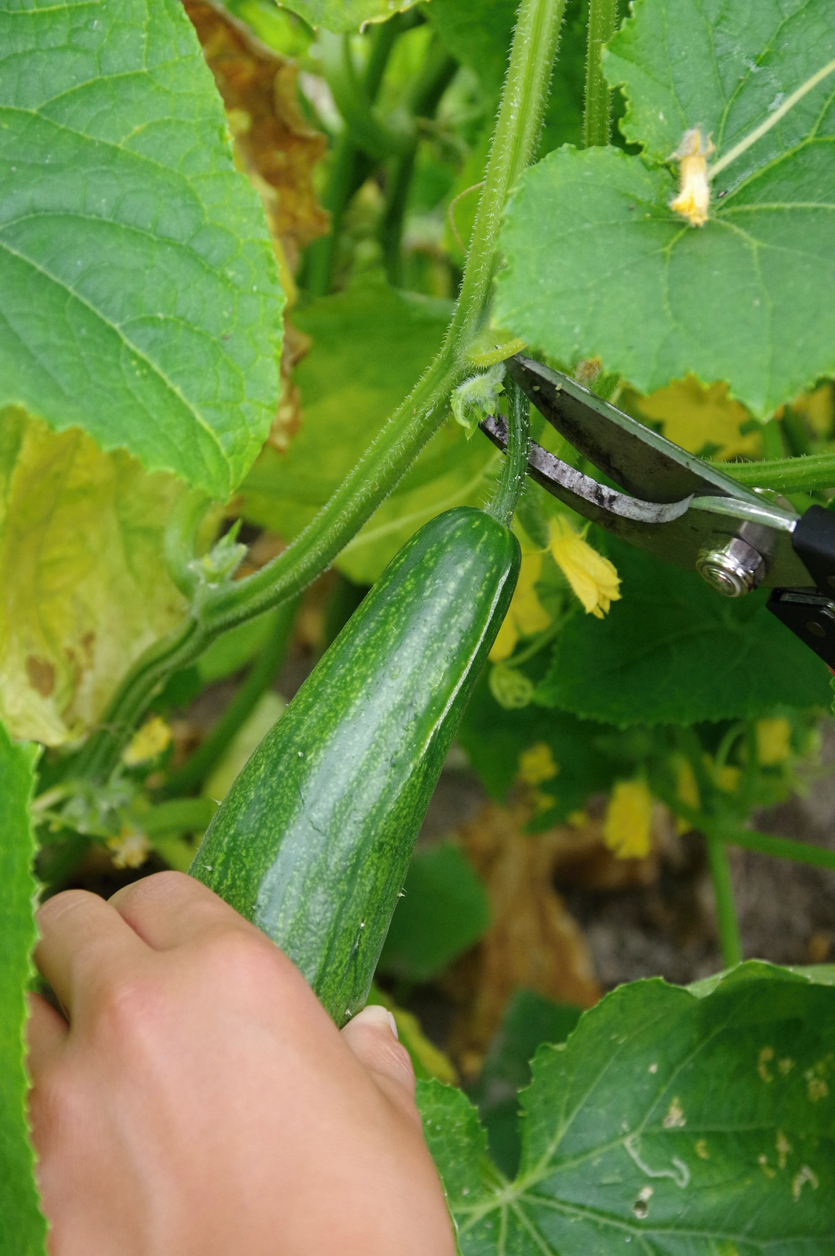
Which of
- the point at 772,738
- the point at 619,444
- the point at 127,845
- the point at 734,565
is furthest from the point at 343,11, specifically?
the point at 772,738

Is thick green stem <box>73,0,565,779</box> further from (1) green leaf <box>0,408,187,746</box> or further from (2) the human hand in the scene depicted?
(2) the human hand

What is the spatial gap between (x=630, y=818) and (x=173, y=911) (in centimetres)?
95

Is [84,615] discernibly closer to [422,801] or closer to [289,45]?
[422,801]

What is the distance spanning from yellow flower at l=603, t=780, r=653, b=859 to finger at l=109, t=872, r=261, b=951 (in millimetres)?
884

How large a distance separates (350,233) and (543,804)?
994 millimetres

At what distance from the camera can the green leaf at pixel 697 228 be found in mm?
726

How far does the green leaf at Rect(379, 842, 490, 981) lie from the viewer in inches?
77.3

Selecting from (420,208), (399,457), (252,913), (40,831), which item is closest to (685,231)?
(399,457)

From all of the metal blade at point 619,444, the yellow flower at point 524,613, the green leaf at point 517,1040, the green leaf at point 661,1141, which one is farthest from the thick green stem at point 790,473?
the green leaf at point 517,1040

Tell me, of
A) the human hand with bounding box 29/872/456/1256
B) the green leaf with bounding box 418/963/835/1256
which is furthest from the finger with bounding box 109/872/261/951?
the green leaf with bounding box 418/963/835/1256

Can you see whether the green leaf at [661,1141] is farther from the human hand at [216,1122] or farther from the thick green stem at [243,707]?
the thick green stem at [243,707]

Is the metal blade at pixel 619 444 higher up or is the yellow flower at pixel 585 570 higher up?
the metal blade at pixel 619 444

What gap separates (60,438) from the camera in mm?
1151

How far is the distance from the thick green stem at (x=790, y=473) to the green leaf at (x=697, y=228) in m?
0.23
